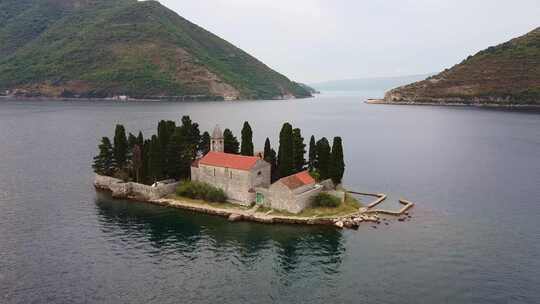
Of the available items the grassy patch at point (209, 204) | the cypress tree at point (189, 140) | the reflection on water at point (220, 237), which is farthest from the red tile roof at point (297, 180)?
the cypress tree at point (189, 140)

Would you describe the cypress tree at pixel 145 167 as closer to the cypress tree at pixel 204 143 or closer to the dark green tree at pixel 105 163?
the dark green tree at pixel 105 163

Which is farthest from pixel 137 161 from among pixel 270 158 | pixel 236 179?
pixel 270 158

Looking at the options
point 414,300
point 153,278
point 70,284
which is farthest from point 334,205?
point 70,284

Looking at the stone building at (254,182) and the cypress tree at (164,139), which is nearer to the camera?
the stone building at (254,182)

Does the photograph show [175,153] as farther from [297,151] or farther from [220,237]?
[220,237]

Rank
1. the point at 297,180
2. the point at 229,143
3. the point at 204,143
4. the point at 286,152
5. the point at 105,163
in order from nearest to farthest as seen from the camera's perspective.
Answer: the point at 297,180
the point at 286,152
the point at 229,143
the point at 204,143
the point at 105,163

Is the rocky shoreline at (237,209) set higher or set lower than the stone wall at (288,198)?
lower

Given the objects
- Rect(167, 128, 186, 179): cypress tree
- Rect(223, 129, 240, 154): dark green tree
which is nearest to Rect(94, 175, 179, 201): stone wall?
Rect(167, 128, 186, 179): cypress tree

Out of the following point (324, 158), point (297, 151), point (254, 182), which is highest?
point (297, 151)
